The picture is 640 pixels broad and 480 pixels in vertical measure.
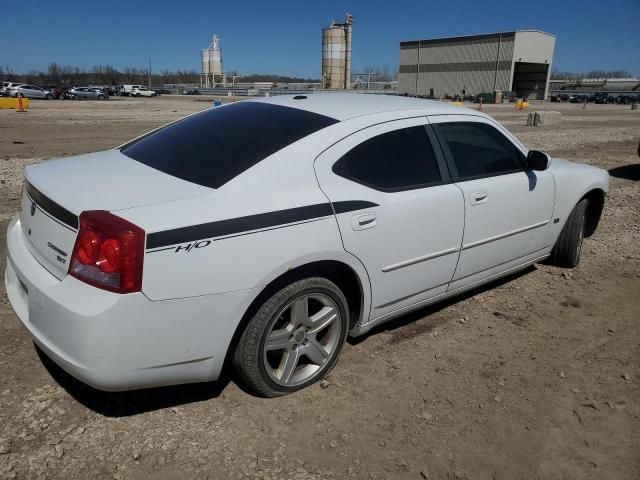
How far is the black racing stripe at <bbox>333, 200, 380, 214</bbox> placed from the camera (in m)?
2.71

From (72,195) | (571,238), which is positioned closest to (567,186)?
(571,238)

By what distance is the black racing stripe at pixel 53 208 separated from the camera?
7.52ft

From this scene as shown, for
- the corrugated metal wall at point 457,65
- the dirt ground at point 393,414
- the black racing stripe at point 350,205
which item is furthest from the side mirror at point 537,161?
the corrugated metal wall at point 457,65

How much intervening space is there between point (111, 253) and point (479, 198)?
245cm

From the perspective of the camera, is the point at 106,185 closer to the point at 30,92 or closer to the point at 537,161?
the point at 537,161

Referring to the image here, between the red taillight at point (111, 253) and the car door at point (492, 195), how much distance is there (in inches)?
86.2

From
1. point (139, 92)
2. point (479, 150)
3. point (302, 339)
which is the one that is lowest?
point (302, 339)

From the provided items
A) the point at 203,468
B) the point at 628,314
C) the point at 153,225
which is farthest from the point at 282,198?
the point at 628,314

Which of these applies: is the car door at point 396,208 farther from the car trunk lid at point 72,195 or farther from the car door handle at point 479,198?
the car trunk lid at point 72,195

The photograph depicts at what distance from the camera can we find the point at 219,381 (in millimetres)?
2986

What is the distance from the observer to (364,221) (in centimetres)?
282

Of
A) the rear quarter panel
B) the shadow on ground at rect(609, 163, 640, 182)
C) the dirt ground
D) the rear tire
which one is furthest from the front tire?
the shadow on ground at rect(609, 163, 640, 182)

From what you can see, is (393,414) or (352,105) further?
(352,105)

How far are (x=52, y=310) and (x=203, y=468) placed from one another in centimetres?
101
